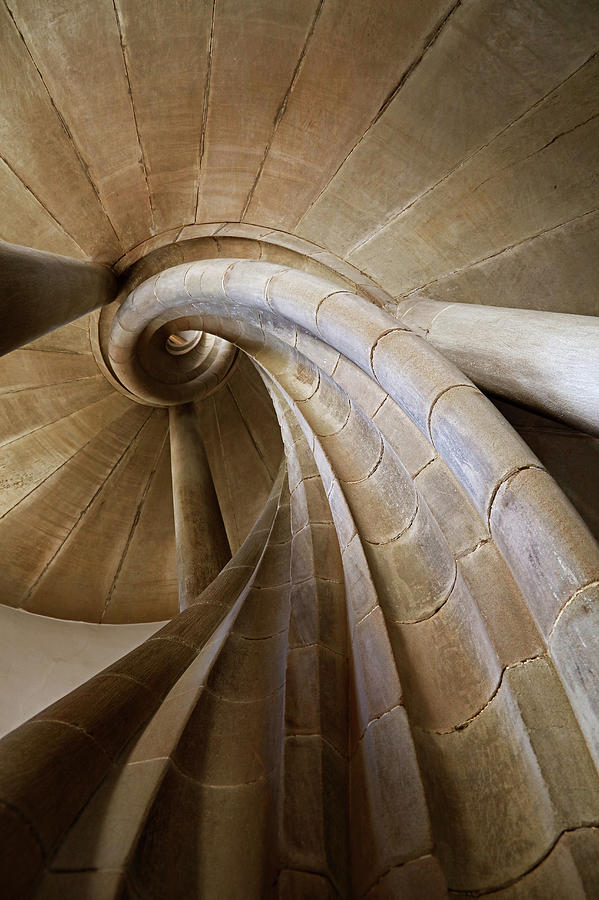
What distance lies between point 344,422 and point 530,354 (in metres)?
1.14

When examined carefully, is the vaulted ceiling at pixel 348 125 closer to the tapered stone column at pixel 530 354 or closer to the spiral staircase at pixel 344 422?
the spiral staircase at pixel 344 422

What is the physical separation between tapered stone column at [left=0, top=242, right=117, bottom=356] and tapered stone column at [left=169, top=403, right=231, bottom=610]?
2102mm

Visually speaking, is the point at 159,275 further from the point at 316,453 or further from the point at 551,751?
the point at 551,751

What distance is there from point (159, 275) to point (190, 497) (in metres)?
2.11

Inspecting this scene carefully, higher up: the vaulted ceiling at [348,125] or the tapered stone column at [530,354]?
the vaulted ceiling at [348,125]

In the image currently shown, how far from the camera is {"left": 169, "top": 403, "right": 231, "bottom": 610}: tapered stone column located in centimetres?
418

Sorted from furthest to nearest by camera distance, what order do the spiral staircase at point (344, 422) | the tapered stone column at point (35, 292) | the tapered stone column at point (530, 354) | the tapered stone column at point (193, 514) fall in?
the tapered stone column at point (193, 514), the tapered stone column at point (35, 292), the tapered stone column at point (530, 354), the spiral staircase at point (344, 422)

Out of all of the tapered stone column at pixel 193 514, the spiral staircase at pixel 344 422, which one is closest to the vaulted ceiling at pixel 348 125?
the spiral staircase at pixel 344 422

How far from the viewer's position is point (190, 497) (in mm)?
4934

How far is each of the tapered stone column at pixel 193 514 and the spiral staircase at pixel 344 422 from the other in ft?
0.14

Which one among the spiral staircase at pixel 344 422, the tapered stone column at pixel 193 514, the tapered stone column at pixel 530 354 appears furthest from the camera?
the tapered stone column at pixel 193 514

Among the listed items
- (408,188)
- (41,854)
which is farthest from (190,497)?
(41,854)

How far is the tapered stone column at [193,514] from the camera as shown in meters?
4.18

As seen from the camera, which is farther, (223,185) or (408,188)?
(223,185)
